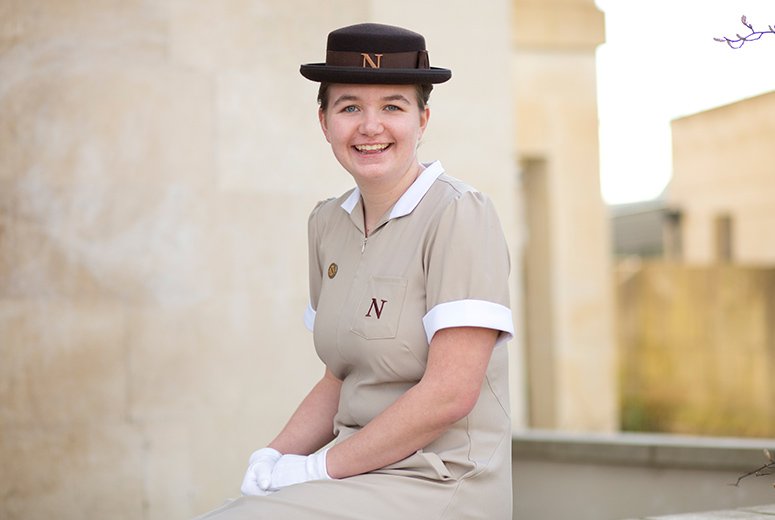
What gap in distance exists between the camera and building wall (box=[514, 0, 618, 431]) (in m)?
9.52

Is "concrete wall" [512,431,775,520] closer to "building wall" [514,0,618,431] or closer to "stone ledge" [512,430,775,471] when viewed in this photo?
"stone ledge" [512,430,775,471]

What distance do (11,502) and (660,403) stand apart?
853 cm

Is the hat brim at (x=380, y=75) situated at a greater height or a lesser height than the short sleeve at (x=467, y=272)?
greater

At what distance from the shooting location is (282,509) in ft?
8.01

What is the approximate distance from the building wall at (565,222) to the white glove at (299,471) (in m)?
7.00

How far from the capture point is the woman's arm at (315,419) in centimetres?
289

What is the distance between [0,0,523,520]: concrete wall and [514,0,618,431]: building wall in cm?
479

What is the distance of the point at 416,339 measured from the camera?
100 inches

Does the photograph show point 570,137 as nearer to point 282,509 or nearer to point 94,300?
point 94,300

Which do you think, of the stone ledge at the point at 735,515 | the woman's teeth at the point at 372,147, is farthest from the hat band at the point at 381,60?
the stone ledge at the point at 735,515

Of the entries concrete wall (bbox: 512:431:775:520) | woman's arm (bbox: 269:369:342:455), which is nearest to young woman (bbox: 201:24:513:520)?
woman's arm (bbox: 269:369:342:455)

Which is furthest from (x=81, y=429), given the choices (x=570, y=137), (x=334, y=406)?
(x=570, y=137)

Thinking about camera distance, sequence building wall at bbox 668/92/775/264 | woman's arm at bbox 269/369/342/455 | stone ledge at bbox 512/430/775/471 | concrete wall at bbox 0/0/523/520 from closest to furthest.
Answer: woman's arm at bbox 269/369/342/455
concrete wall at bbox 0/0/523/520
stone ledge at bbox 512/430/775/471
building wall at bbox 668/92/775/264

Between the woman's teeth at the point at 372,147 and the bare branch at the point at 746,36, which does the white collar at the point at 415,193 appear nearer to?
the woman's teeth at the point at 372,147
